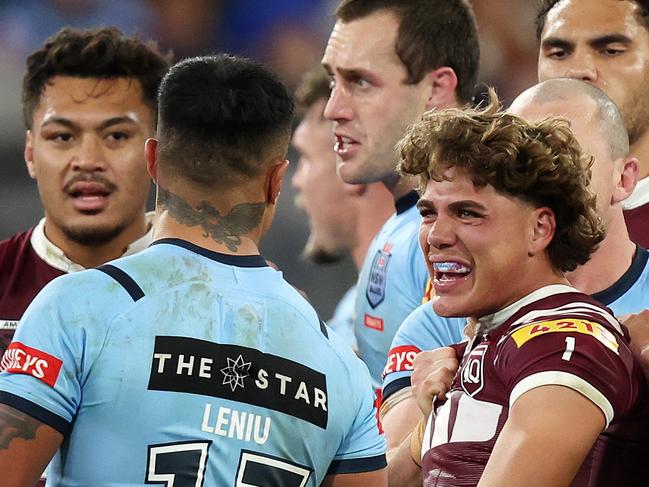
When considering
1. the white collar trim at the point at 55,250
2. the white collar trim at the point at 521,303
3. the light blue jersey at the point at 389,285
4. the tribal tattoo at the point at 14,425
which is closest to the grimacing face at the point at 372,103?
the light blue jersey at the point at 389,285

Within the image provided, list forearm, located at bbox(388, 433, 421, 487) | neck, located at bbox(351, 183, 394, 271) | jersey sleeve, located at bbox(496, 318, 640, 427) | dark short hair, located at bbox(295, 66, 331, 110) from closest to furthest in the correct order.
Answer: jersey sleeve, located at bbox(496, 318, 640, 427) → forearm, located at bbox(388, 433, 421, 487) → neck, located at bbox(351, 183, 394, 271) → dark short hair, located at bbox(295, 66, 331, 110)

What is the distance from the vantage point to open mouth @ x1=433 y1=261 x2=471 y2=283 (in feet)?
9.05

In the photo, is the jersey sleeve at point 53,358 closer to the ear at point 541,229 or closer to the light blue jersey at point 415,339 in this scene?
the ear at point 541,229

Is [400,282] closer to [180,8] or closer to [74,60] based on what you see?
[74,60]

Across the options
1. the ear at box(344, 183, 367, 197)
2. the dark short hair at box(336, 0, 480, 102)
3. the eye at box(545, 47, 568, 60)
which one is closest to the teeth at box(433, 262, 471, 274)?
the eye at box(545, 47, 568, 60)

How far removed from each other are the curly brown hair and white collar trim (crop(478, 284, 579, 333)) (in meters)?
0.09

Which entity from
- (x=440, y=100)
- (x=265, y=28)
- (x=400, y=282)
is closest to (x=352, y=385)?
(x=400, y=282)

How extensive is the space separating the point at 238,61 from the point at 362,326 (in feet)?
6.63

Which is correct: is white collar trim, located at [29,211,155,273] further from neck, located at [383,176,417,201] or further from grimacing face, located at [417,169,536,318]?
grimacing face, located at [417,169,536,318]

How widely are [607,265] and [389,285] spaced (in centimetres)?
125

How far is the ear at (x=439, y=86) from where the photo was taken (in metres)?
4.75

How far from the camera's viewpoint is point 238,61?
2.79m

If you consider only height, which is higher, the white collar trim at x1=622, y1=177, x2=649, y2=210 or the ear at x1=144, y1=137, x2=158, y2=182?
the white collar trim at x1=622, y1=177, x2=649, y2=210

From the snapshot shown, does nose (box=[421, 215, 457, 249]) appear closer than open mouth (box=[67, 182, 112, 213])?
Yes
